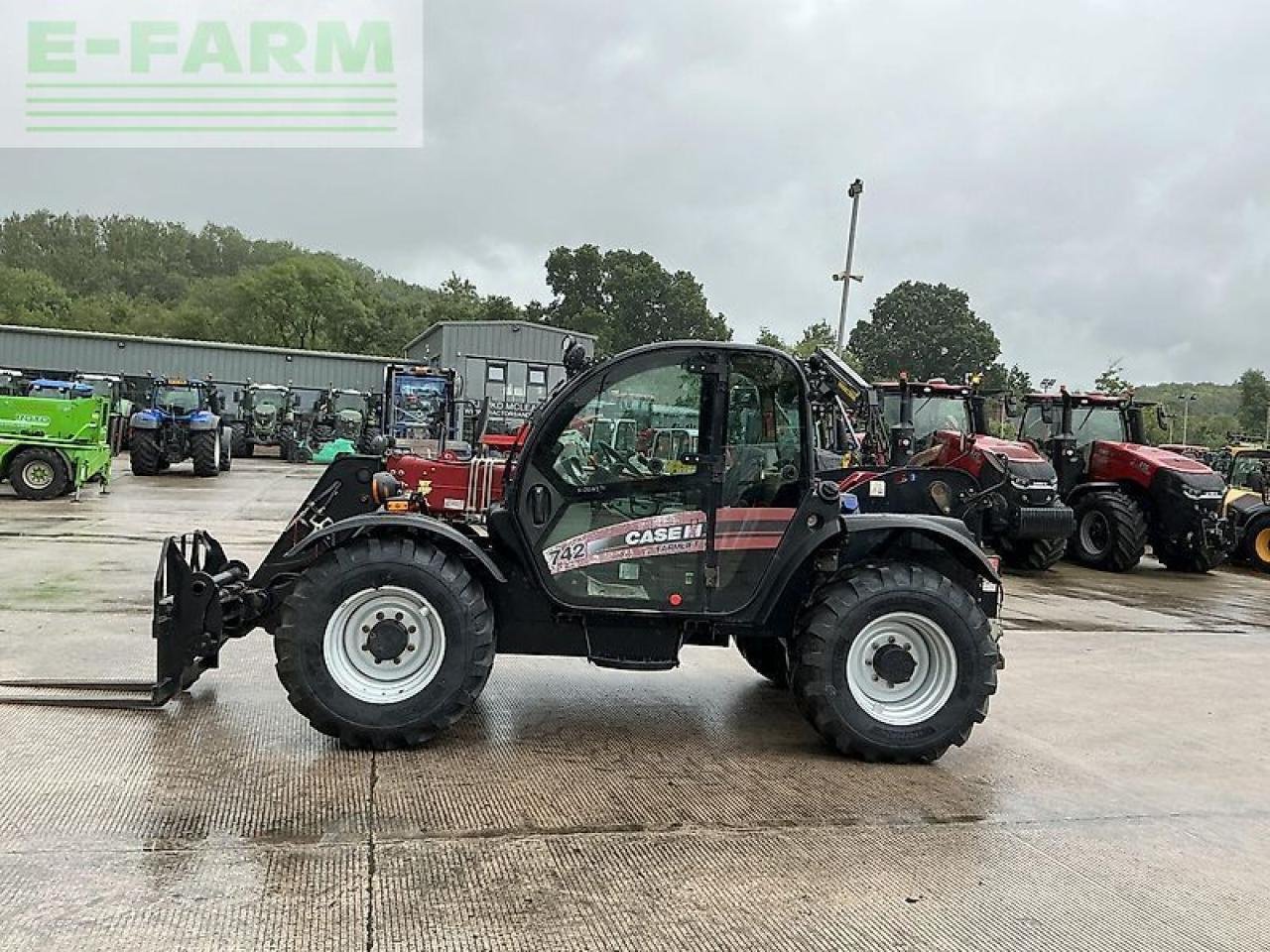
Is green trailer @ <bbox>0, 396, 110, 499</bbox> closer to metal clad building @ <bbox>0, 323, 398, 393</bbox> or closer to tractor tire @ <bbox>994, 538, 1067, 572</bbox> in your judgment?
tractor tire @ <bbox>994, 538, 1067, 572</bbox>

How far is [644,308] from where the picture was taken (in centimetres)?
6347

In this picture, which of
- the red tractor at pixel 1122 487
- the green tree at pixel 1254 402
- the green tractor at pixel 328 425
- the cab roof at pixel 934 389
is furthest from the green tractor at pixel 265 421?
the green tree at pixel 1254 402

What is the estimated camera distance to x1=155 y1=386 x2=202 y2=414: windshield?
2298 cm

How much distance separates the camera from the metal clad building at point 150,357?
1400 inches

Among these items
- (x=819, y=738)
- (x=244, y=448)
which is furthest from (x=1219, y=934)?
(x=244, y=448)

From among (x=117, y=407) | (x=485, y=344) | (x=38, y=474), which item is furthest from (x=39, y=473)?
(x=485, y=344)

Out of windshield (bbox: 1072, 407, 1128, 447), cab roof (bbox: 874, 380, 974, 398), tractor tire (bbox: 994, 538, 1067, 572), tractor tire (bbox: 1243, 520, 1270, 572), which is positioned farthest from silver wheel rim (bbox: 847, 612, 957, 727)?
tractor tire (bbox: 1243, 520, 1270, 572)

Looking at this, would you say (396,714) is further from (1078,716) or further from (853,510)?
(1078,716)

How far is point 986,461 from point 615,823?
30.8ft

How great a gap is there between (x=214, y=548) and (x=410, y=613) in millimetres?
1443

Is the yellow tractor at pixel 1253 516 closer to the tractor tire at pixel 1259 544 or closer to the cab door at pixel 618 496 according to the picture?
the tractor tire at pixel 1259 544

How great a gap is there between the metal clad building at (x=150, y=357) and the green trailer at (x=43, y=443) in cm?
2104

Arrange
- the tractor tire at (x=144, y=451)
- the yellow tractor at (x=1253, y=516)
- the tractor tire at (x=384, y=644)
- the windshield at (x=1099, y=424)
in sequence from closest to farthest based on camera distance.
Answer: the tractor tire at (x=384, y=644) → the windshield at (x=1099, y=424) → the yellow tractor at (x=1253, y=516) → the tractor tire at (x=144, y=451)

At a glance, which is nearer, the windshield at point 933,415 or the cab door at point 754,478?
the cab door at point 754,478
